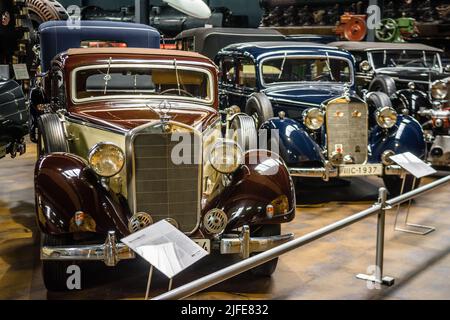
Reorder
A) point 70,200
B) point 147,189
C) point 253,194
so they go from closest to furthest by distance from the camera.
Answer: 1. point 70,200
2. point 147,189
3. point 253,194

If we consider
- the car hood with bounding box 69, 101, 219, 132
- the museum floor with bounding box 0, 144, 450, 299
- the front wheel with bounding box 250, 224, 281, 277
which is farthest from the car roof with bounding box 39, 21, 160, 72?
the front wheel with bounding box 250, 224, 281, 277

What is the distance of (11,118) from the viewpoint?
16.3 ft

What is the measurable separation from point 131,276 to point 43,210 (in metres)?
0.84

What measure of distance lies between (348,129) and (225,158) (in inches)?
95.2

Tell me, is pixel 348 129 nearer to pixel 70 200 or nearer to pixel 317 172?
pixel 317 172

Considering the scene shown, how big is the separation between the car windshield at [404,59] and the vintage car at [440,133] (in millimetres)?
1607

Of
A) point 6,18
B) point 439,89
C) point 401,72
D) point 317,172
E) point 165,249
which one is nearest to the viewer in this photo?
point 165,249

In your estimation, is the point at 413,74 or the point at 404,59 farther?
the point at 404,59

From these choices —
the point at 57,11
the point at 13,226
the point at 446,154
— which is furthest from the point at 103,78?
the point at 57,11

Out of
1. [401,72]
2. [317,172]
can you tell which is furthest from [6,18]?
[401,72]

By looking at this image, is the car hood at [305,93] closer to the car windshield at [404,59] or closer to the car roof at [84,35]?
the car roof at [84,35]

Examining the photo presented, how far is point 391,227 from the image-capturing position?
16.0 feet

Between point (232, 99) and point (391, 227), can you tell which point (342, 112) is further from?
point (232, 99)

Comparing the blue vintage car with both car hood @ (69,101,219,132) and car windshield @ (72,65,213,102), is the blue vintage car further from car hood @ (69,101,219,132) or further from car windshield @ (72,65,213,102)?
car hood @ (69,101,219,132)
